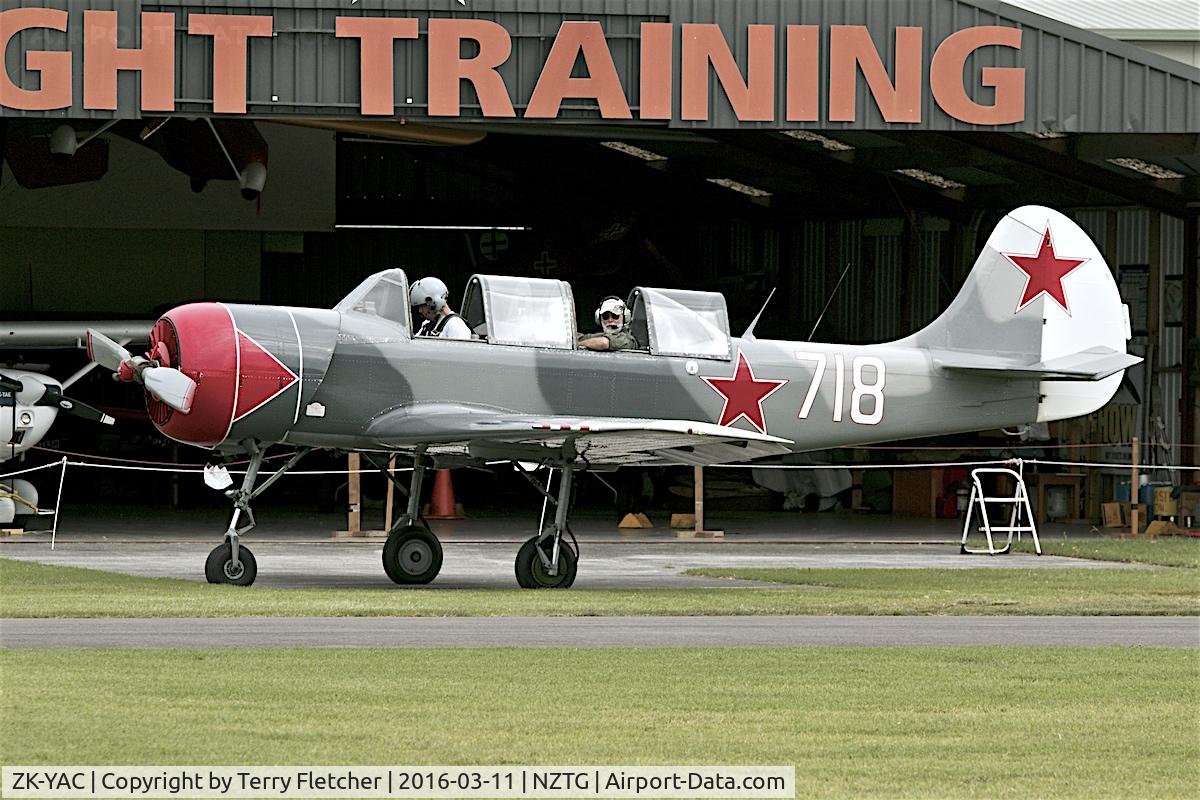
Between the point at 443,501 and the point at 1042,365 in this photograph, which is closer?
the point at 1042,365

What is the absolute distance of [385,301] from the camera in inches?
573

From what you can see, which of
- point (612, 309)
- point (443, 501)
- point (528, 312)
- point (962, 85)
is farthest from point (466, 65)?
point (443, 501)

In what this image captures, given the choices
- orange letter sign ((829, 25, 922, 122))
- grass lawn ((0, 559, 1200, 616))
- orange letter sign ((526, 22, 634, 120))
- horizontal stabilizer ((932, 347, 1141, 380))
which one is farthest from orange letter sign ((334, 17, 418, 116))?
horizontal stabilizer ((932, 347, 1141, 380))

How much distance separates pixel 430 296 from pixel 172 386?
2.63 meters

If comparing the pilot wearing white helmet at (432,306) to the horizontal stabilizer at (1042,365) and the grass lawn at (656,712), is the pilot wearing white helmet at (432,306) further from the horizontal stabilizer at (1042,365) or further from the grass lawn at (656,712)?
the grass lawn at (656,712)

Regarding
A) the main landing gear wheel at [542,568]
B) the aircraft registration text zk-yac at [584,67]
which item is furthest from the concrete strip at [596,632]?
the aircraft registration text zk-yac at [584,67]

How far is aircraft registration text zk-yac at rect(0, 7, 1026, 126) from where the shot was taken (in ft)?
65.7

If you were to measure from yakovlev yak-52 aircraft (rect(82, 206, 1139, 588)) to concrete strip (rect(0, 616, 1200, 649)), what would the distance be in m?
2.24

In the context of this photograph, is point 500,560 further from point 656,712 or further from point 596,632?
point 656,712

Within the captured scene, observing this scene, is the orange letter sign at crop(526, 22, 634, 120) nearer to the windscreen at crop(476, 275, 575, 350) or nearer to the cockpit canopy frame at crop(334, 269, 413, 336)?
the windscreen at crop(476, 275, 575, 350)

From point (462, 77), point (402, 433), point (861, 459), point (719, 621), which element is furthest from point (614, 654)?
point (861, 459)

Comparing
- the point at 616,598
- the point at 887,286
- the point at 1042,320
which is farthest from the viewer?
the point at 887,286

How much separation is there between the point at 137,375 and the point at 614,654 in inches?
236

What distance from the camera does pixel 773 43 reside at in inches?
825
